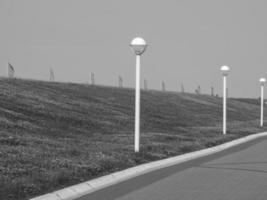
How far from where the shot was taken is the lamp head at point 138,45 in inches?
677

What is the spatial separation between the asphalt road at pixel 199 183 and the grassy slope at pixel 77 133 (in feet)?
3.59

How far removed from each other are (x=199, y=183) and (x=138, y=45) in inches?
247

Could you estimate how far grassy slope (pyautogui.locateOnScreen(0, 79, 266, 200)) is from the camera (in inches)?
482

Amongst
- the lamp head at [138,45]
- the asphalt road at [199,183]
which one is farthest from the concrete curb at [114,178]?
the lamp head at [138,45]

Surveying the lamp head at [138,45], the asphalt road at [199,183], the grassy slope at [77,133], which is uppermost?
the lamp head at [138,45]

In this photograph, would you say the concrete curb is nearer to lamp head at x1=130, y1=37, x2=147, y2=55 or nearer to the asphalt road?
the asphalt road

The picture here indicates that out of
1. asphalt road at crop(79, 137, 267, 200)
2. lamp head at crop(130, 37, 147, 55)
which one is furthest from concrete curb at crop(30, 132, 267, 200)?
lamp head at crop(130, 37, 147, 55)

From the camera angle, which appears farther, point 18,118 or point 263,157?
point 18,118

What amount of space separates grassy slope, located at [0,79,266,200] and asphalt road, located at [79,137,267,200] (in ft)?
3.59

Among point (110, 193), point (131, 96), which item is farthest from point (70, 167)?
point (131, 96)

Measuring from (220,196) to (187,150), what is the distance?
394 inches

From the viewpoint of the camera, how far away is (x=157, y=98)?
4884 centimetres

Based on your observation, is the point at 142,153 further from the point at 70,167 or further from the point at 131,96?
the point at 131,96

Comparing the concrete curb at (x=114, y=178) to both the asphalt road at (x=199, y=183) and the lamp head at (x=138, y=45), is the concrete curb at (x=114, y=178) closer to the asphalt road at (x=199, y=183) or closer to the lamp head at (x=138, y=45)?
the asphalt road at (x=199, y=183)
